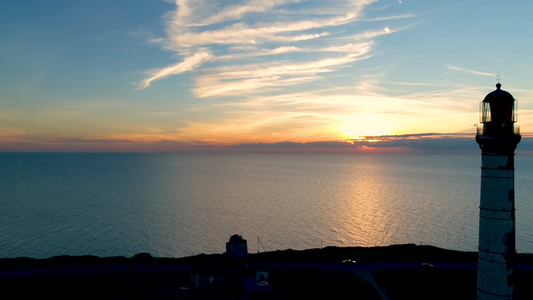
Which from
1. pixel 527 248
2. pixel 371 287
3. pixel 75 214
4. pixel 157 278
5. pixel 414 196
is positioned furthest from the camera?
pixel 414 196

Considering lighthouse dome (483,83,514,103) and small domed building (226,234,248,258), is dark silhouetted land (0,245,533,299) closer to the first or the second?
small domed building (226,234,248,258)

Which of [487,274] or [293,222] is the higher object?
[487,274]

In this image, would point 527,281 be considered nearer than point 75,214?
Yes

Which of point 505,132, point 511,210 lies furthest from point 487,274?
point 505,132

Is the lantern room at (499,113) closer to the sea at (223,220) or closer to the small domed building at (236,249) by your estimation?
the small domed building at (236,249)

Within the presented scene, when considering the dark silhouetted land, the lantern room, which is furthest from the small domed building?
the lantern room

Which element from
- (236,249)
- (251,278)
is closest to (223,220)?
(236,249)

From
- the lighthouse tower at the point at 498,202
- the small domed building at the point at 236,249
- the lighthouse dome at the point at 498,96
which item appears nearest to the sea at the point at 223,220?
the small domed building at the point at 236,249

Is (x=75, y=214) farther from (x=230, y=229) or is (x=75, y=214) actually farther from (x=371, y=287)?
(x=371, y=287)
